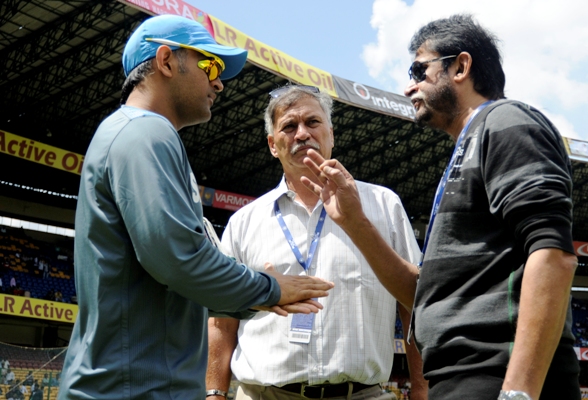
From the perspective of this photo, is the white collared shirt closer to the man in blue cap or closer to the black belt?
the black belt

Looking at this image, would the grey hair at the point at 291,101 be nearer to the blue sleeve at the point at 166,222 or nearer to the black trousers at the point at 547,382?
the blue sleeve at the point at 166,222

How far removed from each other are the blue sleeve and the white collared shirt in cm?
102

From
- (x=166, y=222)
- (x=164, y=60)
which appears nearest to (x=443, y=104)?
(x=164, y=60)

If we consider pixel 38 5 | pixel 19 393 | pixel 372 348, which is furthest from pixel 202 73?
pixel 38 5

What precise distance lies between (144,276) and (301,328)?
1.21 meters

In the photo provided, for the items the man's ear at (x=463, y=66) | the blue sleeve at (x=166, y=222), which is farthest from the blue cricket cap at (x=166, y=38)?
the man's ear at (x=463, y=66)

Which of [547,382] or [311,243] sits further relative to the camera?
[311,243]

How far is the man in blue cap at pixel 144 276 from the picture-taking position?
6.64 feet

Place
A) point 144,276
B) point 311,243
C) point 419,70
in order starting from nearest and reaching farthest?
point 144,276
point 419,70
point 311,243

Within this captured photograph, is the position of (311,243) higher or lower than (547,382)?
Answer: higher

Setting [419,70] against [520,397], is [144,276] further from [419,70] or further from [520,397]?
[419,70]

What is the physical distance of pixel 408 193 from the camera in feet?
133

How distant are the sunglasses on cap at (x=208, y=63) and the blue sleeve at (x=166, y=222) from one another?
0.42 m

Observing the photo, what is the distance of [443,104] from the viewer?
99.7 inches
